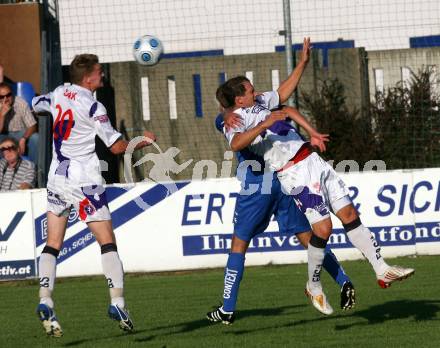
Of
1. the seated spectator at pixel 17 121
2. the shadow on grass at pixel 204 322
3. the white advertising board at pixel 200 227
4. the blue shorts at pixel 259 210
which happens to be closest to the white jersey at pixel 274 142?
the blue shorts at pixel 259 210

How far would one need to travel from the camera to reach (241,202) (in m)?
8.95

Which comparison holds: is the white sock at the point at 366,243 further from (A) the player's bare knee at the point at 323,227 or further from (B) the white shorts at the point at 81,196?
(B) the white shorts at the point at 81,196

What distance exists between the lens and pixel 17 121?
16875 mm

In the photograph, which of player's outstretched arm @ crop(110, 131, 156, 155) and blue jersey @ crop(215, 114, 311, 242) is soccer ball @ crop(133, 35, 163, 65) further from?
player's outstretched arm @ crop(110, 131, 156, 155)

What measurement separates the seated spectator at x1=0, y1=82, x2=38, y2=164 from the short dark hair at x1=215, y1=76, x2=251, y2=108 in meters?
8.31

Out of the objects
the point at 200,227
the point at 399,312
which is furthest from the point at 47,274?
the point at 200,227

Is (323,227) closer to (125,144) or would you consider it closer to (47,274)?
(125,144)

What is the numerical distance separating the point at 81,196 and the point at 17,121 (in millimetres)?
8736

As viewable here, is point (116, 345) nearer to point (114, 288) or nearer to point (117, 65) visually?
point (114, 288)

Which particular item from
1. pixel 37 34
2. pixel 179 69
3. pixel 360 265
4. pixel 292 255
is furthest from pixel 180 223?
pixel 37 34

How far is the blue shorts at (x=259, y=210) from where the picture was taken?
890 centimetres

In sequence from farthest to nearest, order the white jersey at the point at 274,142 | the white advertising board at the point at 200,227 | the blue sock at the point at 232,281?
the white advertising board at the point at 200,227
the blue sock at the point at 232,281
the white jersey at the point at 274,142

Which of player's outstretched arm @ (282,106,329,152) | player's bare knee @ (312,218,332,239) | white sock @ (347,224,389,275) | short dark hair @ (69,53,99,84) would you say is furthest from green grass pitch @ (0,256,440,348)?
short dark hair @ (69,53,99,84)

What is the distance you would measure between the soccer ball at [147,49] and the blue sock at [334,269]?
8642mm
